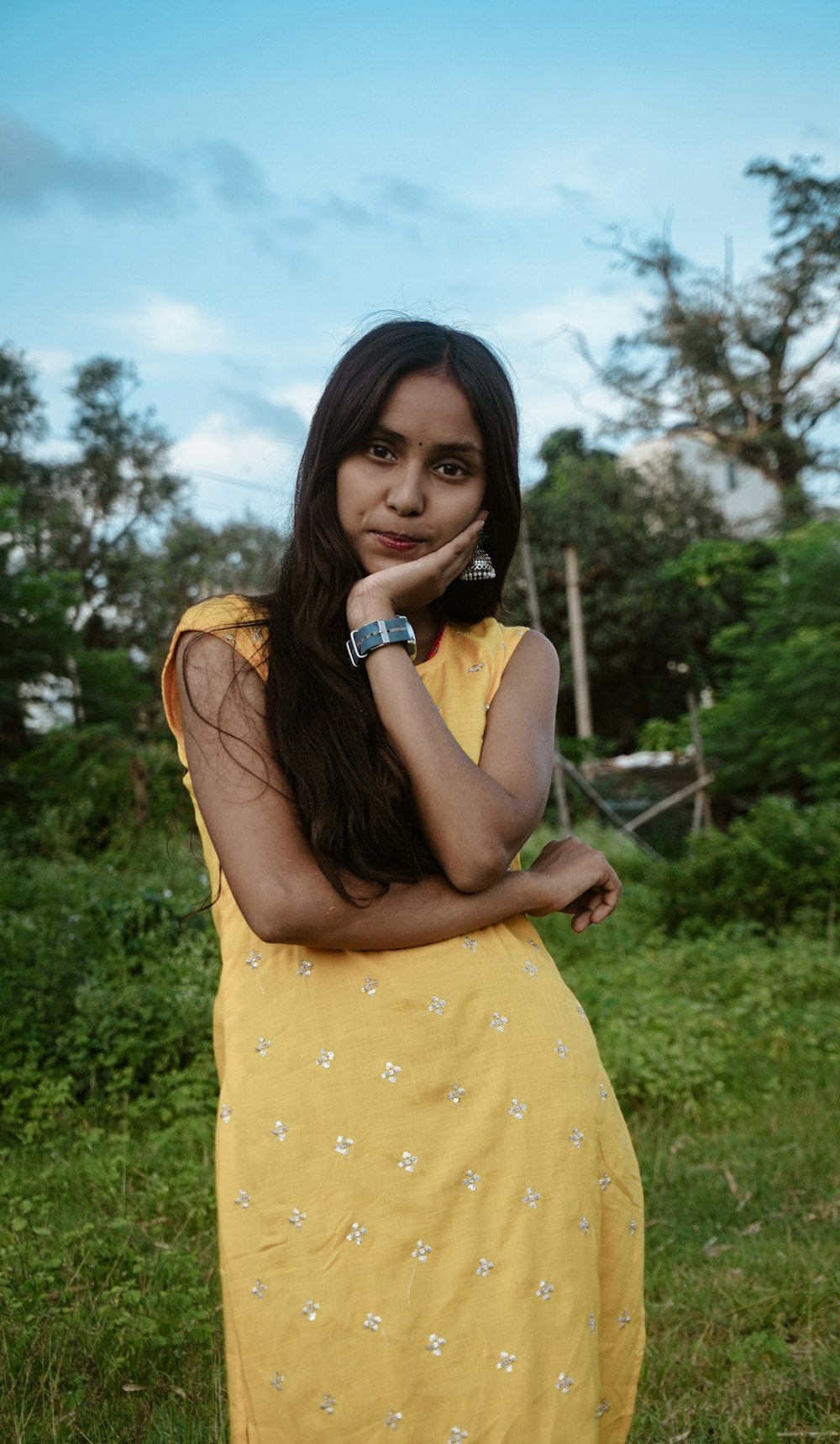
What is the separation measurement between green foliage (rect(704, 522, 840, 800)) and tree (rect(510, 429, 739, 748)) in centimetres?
567

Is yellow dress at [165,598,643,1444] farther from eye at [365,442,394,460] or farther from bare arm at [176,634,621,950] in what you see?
eye at [365,442,394,460]

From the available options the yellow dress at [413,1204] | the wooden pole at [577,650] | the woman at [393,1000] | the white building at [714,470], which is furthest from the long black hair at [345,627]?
the white building at [714,470]

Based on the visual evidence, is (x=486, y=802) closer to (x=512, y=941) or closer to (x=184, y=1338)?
(x=512, y=941)

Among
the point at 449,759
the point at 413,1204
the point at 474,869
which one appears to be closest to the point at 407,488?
the point at 449,759

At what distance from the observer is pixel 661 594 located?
68.8 feet

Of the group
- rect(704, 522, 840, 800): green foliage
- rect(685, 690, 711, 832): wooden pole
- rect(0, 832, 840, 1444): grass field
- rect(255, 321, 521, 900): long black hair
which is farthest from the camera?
rect(685, 690, 711, 832): wooden pole

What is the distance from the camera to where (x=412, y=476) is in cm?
179

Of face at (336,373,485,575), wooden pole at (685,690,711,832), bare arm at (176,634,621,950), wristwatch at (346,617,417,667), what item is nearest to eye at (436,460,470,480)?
face at (336,373,485,575)

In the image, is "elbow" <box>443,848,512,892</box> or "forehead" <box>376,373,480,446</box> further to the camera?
"forehead" <box>376,373,480,446</box>

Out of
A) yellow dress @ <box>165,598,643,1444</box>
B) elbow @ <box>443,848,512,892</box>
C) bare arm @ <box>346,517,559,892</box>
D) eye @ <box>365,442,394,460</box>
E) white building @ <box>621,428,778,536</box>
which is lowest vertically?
yellow dress @ <box>165,598,643,1444</box>

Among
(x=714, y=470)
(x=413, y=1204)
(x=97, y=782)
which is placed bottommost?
(x=97, y=782)

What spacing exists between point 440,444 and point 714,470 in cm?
3083

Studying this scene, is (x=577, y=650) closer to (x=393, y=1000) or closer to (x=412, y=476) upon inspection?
(x=412, y=476)

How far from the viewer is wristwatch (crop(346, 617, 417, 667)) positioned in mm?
1708
